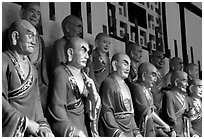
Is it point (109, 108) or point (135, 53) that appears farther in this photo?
point (135, 53)

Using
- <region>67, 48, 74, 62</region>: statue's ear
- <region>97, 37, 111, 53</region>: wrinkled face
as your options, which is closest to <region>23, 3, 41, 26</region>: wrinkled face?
<region>67, 48, 74, 62</region>: statue's ear

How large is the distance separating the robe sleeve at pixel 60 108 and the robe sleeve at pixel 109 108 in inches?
10.8

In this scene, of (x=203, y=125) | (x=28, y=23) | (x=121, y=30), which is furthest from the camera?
(x=121, y=30)

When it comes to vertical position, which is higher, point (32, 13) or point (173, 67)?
point (32, 13)

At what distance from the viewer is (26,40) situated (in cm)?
219

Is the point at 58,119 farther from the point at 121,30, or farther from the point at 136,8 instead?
the point at 136,8

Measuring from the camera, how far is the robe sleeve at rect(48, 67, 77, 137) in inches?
87.5

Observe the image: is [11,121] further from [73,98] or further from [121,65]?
[121,65]

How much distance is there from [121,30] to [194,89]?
0.57 m

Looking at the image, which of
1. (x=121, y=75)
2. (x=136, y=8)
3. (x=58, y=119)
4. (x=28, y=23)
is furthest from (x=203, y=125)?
(x=28, y=23)

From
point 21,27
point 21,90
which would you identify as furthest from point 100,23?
point 21,90

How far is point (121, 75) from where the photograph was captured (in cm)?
265

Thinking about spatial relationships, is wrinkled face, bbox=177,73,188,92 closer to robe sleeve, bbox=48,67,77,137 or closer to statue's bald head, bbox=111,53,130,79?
statue's bald head, bbox=111,53,130,79

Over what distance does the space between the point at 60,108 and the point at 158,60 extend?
113 cm
